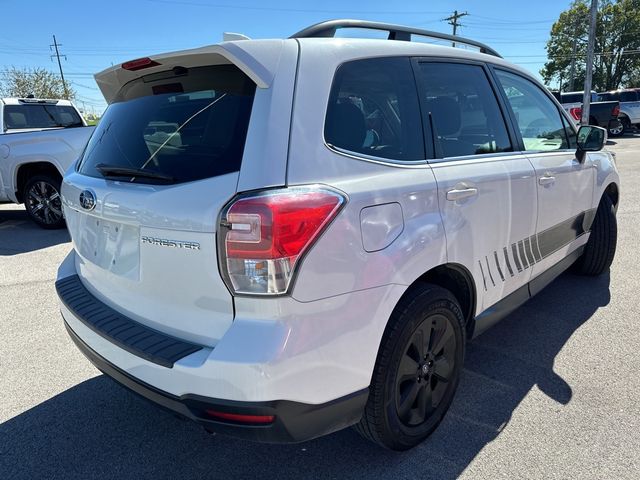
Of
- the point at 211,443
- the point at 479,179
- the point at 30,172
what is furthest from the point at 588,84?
the point at 211,443

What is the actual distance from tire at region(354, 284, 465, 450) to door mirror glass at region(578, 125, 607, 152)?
2.04 meters

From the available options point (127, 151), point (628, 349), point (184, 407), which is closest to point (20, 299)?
point (127, 151)

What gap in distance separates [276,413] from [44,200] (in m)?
7.03

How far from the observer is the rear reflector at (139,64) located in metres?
2.10

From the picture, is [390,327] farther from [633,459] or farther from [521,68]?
Result: [521,68]

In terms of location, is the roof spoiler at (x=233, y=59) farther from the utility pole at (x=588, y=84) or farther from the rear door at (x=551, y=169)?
the utility pole at (x=588, y=84)

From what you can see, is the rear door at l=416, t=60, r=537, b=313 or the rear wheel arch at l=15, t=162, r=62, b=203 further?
the rear wheel arch at l=15, t=162, r=62, b=203

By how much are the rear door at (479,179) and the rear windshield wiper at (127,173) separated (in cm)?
117

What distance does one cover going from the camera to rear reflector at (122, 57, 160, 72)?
210 cm

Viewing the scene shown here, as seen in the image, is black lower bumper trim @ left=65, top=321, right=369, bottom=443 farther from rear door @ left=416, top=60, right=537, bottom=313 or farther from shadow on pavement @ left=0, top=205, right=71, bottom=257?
shadow on pavement @ left=0, top=205, right=71, bottom=257

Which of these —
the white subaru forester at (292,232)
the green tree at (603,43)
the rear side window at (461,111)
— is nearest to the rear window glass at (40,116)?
the white subaru forester at (292,232)

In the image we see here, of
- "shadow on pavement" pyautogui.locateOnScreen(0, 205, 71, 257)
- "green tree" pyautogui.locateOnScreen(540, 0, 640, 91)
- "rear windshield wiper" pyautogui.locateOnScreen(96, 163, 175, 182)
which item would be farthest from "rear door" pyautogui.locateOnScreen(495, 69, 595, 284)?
"green tree" pyautogui.locateOnScreen(540, 0, 640, 91)

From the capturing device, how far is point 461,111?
2.57 metres

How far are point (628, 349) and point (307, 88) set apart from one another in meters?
2.82
